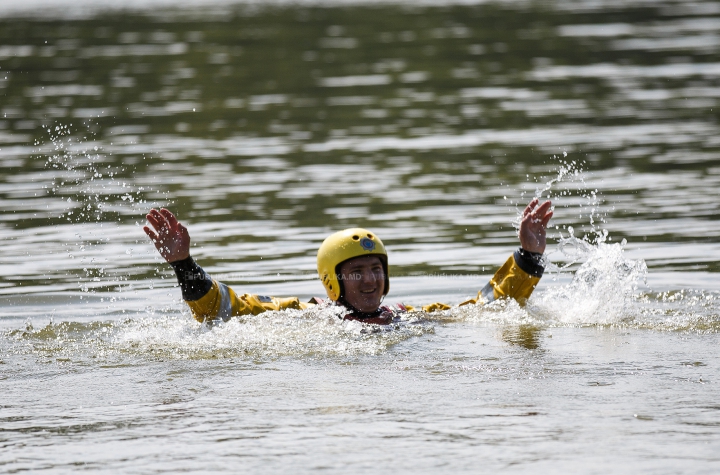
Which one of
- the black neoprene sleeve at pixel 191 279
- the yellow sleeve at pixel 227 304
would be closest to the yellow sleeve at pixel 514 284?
the yellow sleeve at pixel 227 304

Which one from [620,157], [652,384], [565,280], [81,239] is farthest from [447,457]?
[620,157]

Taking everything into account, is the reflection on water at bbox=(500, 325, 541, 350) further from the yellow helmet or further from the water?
the yellow helmet

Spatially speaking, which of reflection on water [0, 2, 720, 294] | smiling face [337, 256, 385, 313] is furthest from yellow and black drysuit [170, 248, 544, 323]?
reflection on water [0, 2, 720, 294]

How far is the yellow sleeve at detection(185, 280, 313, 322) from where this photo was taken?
10039 mm

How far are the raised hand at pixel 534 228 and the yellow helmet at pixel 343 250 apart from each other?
4.48 ft

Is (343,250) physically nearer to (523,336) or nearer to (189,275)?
(189,275)

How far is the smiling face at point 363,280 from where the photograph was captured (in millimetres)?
10234

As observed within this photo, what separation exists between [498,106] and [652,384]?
17676 mm

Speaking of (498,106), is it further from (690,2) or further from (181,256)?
(690,2)

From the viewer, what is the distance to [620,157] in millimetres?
19328

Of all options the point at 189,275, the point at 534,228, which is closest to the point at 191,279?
the point at 189,275

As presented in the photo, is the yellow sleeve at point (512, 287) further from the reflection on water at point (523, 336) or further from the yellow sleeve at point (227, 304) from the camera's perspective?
the yellow sleeve at point (227, 304)

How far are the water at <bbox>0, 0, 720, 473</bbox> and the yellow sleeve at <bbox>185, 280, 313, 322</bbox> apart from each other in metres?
0.21

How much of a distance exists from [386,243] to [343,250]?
4.31m
